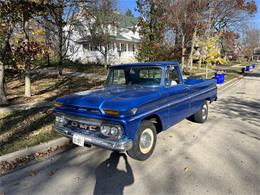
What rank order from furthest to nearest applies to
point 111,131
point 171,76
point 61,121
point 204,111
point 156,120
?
point 204,111 < point 171,76 < point 156,120 < point 61,121 < point 111,131

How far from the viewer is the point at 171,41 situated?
20.0 m

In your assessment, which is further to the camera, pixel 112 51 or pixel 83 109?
pixel 112 51

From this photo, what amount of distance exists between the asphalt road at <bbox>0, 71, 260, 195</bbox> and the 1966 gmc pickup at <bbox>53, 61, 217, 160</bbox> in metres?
0.43

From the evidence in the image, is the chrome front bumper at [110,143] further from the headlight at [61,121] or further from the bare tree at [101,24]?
the bare tree at [101,24]

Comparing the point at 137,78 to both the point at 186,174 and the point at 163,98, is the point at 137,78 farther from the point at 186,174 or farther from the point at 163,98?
the point at 186,174

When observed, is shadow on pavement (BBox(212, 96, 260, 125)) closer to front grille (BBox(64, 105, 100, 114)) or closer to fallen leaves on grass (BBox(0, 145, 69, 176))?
front grille (BBox(64, 105, 100, 114))

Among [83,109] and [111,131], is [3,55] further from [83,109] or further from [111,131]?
[111,131]

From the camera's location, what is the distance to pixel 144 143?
3797mm

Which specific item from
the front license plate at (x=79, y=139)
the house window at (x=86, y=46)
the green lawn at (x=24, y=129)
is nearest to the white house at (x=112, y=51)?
the house window at (x=86, y=46)

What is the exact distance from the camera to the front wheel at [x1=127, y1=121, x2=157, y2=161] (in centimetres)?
357

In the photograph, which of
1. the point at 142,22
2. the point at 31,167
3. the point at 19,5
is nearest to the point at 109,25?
the point at 142,22

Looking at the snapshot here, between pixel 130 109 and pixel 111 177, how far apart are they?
3.80ft

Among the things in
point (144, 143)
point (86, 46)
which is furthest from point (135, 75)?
point (86, 46)

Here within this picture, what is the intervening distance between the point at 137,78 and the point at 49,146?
2.39 m
